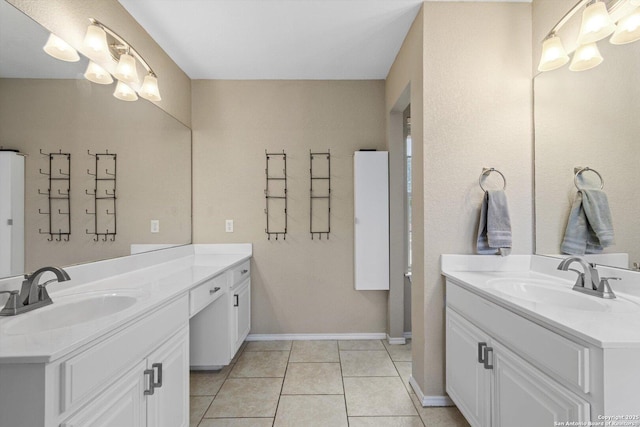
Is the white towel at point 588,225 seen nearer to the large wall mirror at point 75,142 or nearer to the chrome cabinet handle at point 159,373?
the chrome cabinet handle at point 159,373

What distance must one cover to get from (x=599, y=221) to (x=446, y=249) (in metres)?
0.73

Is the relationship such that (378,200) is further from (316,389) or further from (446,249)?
(316,389)

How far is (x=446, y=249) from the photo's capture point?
1860 millimetres

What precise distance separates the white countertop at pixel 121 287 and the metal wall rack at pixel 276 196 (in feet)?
1.15

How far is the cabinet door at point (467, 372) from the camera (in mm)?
1410

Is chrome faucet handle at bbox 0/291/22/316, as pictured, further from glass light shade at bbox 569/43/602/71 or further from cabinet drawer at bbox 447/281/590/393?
glass light shade at bbox 569/43/602/71

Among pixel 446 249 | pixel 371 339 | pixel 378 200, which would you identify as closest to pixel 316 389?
pixel 371 339

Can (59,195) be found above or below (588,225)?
above

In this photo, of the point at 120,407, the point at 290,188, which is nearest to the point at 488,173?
the point at 290,188

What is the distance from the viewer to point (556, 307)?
3.68 ft

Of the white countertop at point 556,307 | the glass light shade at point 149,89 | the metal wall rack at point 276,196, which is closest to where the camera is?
the white countertop at point 556,307

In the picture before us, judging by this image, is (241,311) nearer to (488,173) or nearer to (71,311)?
(71,311)

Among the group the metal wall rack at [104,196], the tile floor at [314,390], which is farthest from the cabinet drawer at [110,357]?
the tile floor at [314,390]

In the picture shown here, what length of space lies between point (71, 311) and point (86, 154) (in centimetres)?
85
